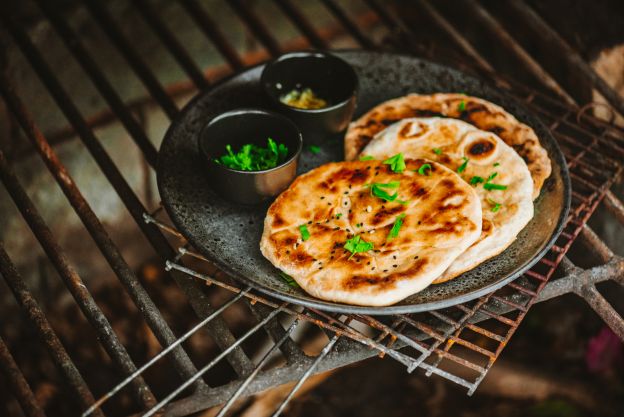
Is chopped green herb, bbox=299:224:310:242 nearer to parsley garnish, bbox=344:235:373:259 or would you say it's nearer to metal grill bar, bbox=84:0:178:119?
parsley garnish, bbox=344:235:373:259

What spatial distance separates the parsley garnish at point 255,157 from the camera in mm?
2811

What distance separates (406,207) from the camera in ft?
8.63

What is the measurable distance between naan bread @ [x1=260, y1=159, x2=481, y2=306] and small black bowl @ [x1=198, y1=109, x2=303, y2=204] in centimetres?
9

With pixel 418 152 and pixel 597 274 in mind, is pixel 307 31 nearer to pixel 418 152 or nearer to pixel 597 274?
pixel 418 152

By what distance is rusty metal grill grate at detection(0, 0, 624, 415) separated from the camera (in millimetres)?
2430

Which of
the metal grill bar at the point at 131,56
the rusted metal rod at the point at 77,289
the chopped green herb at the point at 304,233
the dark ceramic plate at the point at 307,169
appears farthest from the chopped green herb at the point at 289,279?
the metal grill bar at the point at 131,56

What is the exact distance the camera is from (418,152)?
9.64ft

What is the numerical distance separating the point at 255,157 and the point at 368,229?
0.65m

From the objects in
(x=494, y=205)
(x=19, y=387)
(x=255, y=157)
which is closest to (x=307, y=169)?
(x=255, y=157)

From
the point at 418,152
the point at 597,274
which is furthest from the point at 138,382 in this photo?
the point at 597,274

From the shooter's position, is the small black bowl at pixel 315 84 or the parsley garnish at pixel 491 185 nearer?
the parsley garnish at pixel 491 185

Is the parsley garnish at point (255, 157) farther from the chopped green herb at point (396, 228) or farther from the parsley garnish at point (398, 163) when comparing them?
the chopped green herb at point (396, 228)

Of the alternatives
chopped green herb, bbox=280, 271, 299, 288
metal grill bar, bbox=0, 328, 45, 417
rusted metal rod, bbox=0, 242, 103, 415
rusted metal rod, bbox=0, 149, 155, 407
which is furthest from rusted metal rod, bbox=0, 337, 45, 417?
chopped green herb, bbox=280, 271, 299, 288

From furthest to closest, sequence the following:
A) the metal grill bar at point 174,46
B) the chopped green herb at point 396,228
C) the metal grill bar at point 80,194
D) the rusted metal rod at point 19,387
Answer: the metal grill bar at point 174,46, the metal grill bar at point 80,194, the chopped green herb at point 396,228, the rusted metal rod at point 19,387
